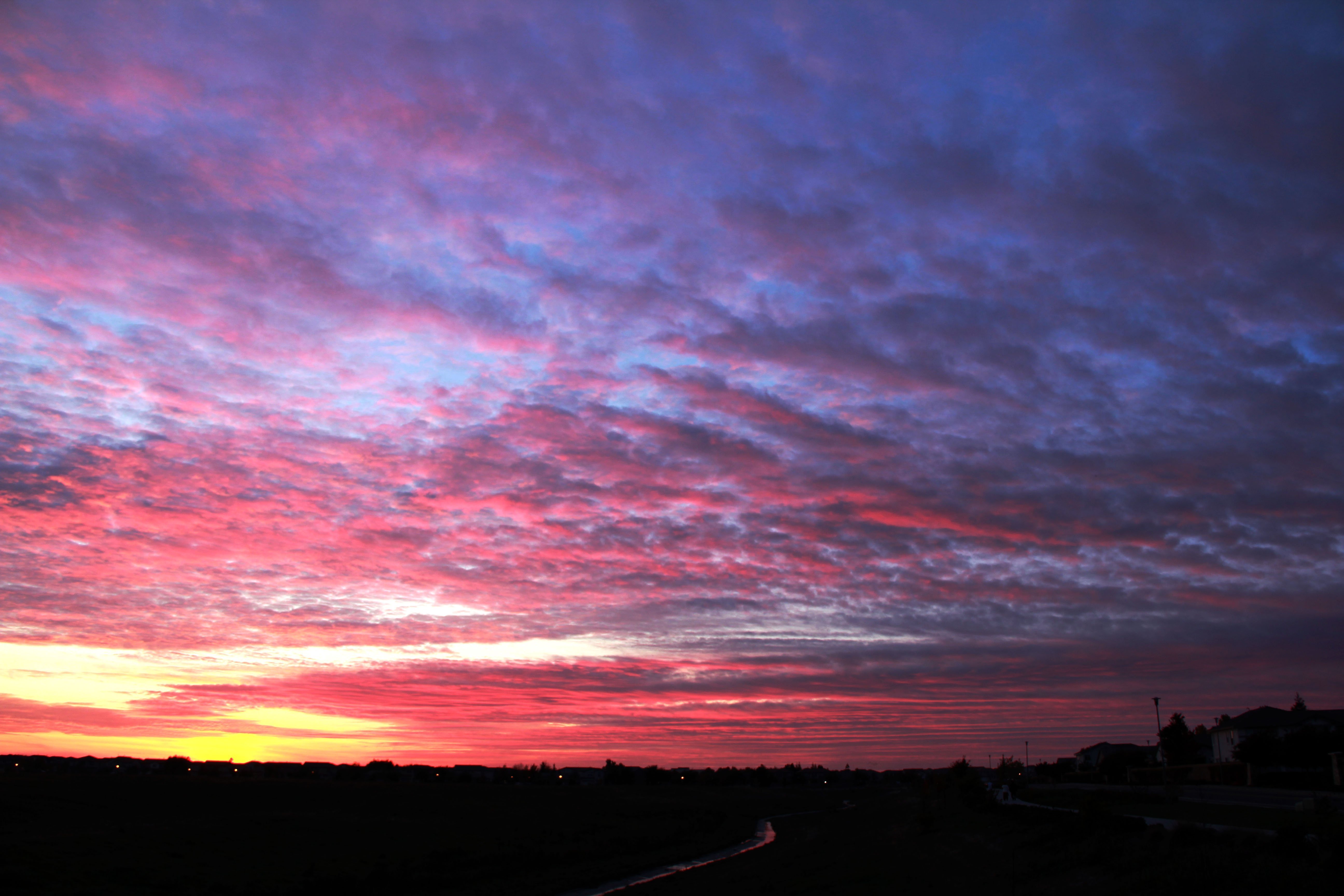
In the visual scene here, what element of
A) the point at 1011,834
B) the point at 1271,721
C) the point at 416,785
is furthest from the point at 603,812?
the point at 1271,721

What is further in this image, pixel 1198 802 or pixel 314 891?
pixel 314 891

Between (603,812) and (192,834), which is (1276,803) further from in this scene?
(603,812)

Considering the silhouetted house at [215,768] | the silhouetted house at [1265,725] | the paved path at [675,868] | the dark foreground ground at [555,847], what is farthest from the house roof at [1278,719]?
the silhouetted house at [215,768]

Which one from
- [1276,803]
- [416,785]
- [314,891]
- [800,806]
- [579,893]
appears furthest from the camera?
[800,806]

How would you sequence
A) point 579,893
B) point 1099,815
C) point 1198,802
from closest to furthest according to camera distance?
point 1099,815, point 1198,802, point 579,893

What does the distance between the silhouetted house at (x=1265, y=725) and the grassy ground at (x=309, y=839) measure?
56.3m

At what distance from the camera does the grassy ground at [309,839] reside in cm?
4119

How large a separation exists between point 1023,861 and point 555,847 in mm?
41900

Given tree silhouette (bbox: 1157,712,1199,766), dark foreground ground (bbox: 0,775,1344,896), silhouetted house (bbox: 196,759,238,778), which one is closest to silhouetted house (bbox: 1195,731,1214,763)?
tree silhouette (bbox: 1157,712,1199,766)

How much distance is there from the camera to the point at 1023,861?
109ft

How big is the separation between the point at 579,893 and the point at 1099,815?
3026cm

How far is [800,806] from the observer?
14700 centimetres

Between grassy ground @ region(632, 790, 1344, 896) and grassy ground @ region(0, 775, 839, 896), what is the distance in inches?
450

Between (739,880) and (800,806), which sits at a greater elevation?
(739,880)
